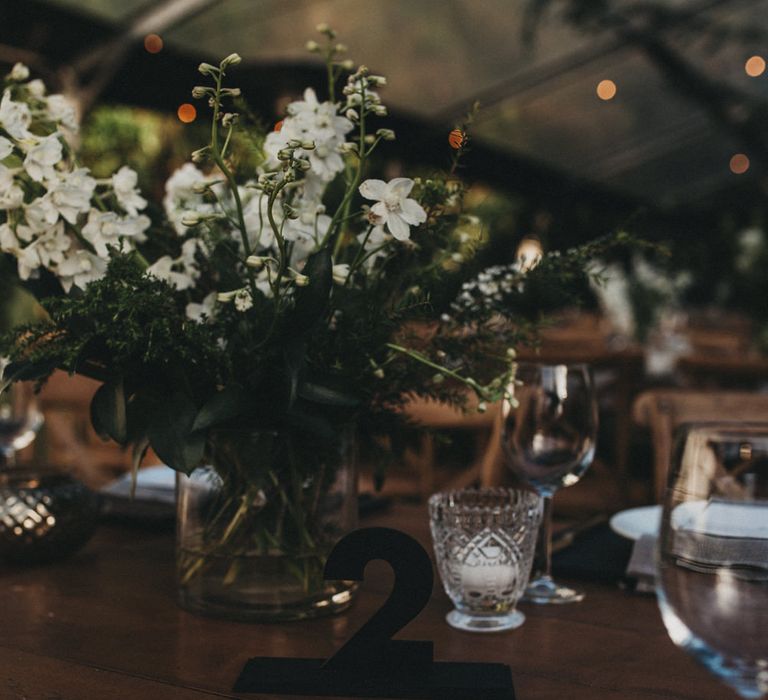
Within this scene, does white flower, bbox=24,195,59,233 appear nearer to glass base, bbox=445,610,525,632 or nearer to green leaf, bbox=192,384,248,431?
green leaf, bbox=192,384,248,431

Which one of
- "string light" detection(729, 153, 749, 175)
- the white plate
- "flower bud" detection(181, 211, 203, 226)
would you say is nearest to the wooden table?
the white plate

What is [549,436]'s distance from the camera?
39.2 inches

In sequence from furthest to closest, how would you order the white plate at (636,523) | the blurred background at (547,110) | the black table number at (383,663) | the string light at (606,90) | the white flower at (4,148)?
the string light at (606,90) → the blurred background at (547,110) → the white plate at (636,523) → the white flower at (4,148) → the black table number at (383,663)

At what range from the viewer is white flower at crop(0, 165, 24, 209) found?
2.77 feet

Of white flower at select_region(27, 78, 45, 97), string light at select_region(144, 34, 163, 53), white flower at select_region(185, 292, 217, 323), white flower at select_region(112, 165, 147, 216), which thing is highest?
string light at select_region(144, 34, 163, 53)

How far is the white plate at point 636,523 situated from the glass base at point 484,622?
10.2 inches

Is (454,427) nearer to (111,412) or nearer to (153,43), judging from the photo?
(111,412)

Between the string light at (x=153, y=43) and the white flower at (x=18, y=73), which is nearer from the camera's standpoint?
the white flower at (x=18, y=73)

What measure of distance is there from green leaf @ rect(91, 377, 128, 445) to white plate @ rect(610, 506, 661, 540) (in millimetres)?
581

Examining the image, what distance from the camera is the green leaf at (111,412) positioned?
82 centimetres

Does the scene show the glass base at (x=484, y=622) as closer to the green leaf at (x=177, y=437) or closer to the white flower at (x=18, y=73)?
the green leaf at (x=177, y=437)

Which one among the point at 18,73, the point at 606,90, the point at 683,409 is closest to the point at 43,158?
the point at 18,73

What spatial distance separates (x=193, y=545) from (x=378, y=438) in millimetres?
220

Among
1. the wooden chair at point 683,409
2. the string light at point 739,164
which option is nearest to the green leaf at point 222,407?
the wooden chair at point 683,409
